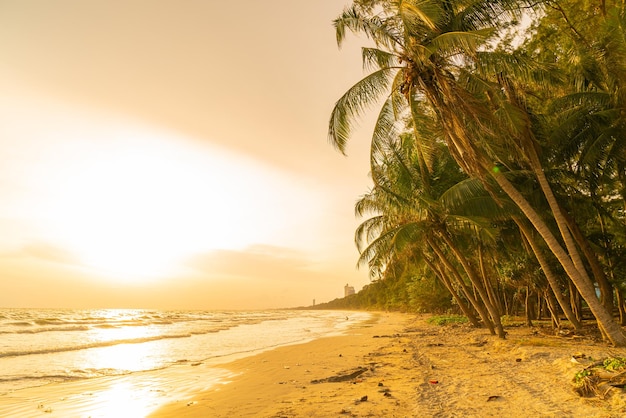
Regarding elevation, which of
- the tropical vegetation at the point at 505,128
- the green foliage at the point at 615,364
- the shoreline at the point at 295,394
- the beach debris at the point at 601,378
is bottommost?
Result: the shoreline at the point at 295,394

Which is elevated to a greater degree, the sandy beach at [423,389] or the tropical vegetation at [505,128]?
the tropical vegetation at [505,128]

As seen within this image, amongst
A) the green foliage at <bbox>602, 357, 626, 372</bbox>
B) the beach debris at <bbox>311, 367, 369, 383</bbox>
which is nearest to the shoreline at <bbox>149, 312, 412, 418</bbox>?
the beach debris at <bbox>311, 367, 369, 383</bbox>

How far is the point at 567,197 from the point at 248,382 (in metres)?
13.4

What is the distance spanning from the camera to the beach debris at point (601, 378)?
508 cm

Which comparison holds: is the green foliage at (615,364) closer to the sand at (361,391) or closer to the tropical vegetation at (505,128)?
the sand at (361,391)

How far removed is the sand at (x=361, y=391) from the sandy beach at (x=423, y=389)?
0.8 inches

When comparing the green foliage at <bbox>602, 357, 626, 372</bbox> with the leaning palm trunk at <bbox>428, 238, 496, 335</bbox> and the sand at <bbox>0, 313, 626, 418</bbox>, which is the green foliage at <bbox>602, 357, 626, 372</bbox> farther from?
the leaning palm trunk at <bbox>428, 238, 496, 335</bbox>

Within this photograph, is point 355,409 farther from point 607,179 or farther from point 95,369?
point 607,179

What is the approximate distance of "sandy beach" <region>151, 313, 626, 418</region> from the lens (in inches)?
216

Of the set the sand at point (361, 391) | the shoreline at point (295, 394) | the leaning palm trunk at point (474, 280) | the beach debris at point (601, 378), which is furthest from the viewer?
the leaning palm trunk at point (474, 280)

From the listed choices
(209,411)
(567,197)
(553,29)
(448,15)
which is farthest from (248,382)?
(553,29)

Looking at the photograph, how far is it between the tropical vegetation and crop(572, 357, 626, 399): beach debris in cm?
351

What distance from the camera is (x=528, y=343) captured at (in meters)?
10.5

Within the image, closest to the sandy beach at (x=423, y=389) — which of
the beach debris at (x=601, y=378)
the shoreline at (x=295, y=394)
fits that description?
the shoreline at (x=295, y=394)
